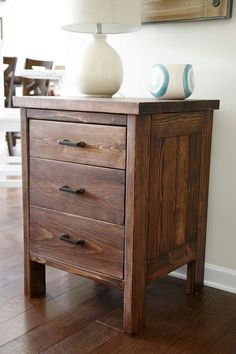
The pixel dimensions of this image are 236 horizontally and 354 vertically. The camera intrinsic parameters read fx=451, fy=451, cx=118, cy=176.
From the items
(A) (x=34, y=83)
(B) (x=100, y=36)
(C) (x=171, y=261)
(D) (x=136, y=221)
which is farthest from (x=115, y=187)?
(A) (x=34, y=83)

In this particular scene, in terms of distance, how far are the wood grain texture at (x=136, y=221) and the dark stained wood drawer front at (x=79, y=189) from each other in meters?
0.04

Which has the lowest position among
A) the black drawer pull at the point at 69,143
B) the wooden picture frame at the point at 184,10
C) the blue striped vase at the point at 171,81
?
the black drawer pull at the point at 69,143

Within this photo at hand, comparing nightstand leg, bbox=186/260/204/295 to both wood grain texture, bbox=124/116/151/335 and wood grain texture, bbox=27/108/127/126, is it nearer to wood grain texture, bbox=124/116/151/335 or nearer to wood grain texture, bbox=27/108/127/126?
wood grain texture, bbox=124/116/151/335

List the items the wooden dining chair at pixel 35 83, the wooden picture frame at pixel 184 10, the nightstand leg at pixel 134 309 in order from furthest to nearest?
1. the wooden dining chair at pixel 35 83
2. the wooden picture frame at pixel 184 10
3. the nightstand leg at pixel 134 309

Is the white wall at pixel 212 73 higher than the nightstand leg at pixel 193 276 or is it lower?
higher

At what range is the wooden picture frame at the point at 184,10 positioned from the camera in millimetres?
1588

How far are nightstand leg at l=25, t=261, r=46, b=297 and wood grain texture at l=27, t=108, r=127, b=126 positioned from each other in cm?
53

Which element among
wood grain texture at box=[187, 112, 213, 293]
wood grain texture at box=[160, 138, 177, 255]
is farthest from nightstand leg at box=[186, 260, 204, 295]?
wood grain texture at box=[160, 138, 177, 255]

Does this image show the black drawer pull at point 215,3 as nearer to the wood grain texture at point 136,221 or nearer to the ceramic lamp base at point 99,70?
the ceramic lamp base at point 99,70

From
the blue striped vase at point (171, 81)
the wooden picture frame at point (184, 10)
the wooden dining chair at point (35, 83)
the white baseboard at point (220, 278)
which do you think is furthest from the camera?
the wooden dining chair at point (35, 83)

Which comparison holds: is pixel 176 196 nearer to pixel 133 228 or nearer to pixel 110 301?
pixel 133 228

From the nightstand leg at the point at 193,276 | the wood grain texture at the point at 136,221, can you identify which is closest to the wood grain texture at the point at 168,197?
the wood grain texture at the point at 136,221

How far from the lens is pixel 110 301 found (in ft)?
5.27

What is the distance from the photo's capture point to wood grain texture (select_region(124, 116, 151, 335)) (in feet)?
4.20
